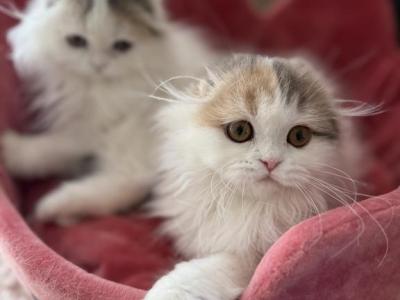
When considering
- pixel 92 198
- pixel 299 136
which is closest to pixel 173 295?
pixel 299 136

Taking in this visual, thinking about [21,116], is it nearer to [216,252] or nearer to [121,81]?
[121,81]

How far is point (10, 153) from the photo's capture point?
57.4 inches

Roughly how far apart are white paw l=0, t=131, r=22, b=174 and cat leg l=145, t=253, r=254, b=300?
0.63 metres

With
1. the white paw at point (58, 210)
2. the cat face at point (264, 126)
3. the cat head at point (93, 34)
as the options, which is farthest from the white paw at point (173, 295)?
the cat head at point (93, 34)

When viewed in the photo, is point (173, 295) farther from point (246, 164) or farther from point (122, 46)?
point (122, 46)

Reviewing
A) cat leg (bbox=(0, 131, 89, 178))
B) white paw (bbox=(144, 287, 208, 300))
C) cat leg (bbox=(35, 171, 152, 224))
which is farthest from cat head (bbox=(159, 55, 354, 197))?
cat leg (bbox=(0, 131, 89, 178))

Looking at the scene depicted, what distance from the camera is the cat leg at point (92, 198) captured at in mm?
1351

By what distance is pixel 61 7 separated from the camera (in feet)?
4.31

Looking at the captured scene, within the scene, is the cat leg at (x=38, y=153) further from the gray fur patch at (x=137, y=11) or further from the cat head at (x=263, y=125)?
the cat head at (x=263, y=125)

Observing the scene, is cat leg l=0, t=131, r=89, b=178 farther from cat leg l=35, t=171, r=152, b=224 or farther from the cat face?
the cat face

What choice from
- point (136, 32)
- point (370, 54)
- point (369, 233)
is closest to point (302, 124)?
point (369, 233)

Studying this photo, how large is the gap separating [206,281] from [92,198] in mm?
480

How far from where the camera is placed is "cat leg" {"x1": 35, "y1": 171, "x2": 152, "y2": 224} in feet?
4.43

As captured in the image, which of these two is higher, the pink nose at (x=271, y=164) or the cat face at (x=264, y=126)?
the cat face at (x=264, y=126)
